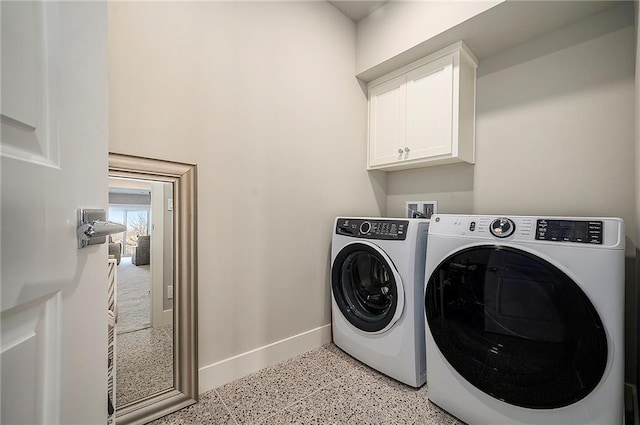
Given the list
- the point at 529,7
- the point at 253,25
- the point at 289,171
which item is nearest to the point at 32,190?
the point at 289,171

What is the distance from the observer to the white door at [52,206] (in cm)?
35

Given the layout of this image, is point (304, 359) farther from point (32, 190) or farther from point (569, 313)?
point (32, 190)

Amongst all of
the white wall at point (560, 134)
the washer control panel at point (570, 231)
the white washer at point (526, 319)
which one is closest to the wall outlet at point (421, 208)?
the white wall at point (560, 134)

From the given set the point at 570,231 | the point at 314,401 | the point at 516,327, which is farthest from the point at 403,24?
the point at 314,401

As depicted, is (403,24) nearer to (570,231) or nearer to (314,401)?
(570,231)

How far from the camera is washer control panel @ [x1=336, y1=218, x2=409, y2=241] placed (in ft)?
5.15

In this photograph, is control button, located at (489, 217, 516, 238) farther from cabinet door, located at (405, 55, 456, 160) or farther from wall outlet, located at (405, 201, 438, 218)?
wall outlet, located at (405, 201, 438, 218)

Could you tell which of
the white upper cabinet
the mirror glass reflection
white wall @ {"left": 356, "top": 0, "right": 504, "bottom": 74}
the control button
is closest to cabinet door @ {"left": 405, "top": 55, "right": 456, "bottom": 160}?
the white upper cabinet

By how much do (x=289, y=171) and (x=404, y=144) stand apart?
92 centimetres

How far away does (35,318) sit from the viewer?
0.40m

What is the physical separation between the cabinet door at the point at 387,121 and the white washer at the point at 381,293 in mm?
702

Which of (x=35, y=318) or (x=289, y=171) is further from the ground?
(x=289, y=171)

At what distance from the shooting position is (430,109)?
1.91 m

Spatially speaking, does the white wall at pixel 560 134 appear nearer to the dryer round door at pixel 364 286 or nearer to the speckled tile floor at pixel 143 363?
the dryer round door at pixel 364 286
